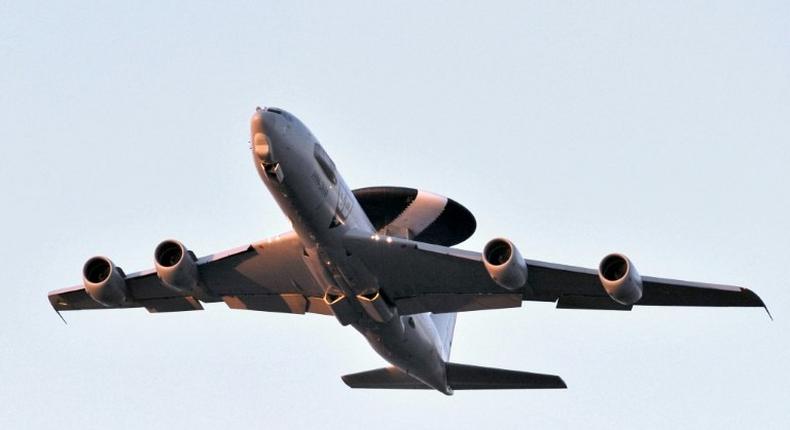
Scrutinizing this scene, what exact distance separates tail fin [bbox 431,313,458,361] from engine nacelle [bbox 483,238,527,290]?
8415 millimetres

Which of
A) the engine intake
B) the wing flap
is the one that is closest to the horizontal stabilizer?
the wing flap

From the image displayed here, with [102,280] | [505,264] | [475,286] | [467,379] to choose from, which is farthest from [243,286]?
[505,264]

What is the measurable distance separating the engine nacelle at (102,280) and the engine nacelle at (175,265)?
1.57 m

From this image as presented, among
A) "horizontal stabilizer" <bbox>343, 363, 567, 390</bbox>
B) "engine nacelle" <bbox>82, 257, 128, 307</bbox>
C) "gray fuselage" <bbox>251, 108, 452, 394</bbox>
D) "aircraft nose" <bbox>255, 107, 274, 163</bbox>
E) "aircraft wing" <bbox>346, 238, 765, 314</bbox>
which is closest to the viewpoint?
"aircraft nose" <bbox>255, 107, 274, 163</bbox>

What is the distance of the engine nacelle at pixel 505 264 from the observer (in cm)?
3744

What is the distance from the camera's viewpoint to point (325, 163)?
125ft

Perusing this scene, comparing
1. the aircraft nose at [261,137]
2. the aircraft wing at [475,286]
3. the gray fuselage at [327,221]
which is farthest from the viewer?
the aircraft wing at [475,286]

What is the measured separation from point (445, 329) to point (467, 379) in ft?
9.49

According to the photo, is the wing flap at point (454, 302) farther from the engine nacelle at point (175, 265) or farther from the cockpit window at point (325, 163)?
the engine nacelle at point (175, 265)

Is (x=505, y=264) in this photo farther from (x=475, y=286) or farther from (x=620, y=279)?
(x=475, y=286)

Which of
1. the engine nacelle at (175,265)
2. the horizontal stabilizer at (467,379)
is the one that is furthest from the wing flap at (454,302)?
the engine nacelle at (175,265)

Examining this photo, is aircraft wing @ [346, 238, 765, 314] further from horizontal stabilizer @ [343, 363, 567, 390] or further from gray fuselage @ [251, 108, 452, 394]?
horizontal stabilizer @ [343, 363, 567, 390]

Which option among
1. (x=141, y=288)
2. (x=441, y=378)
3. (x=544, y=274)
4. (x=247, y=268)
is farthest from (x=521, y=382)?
(x=141, y=288)

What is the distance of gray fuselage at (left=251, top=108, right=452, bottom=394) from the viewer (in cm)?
3656
